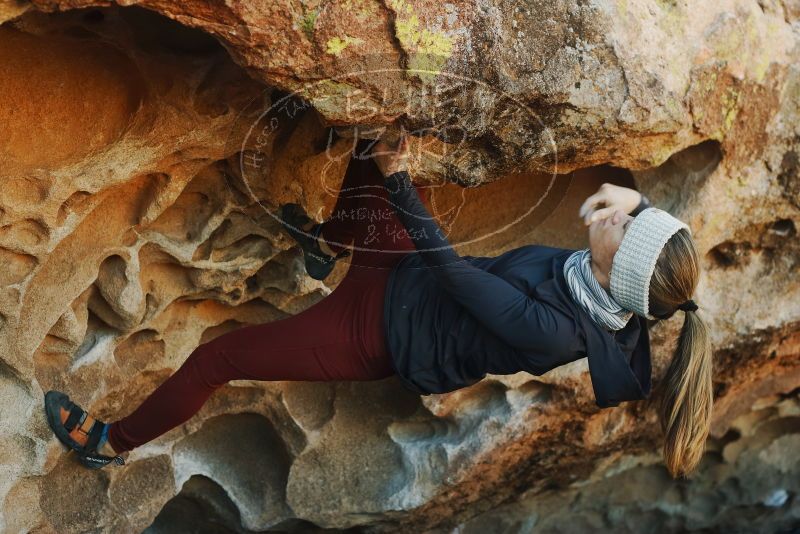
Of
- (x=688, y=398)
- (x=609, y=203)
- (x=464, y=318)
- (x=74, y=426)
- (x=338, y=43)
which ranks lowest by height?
(x=74, y=426)

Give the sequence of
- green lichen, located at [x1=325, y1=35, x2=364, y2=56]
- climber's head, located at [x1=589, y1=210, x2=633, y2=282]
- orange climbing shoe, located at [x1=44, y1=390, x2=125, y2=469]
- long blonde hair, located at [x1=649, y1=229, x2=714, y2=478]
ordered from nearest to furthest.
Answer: green lichen, located at [x1=325, y1=35, x2=364, y2=56] < climber's head, located at [x1=589, y1=210, x2=633, y2=282] < long blonde hair, located at [x1=649, y1=229, x2=714, y2=478] < orange climbing shoe, located at [x1=44, y1=390, x2=125, y2=469]

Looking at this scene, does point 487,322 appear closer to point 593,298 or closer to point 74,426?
point 593,298

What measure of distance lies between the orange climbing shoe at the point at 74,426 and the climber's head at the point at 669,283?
52.0 inches

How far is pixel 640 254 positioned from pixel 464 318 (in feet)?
1.31

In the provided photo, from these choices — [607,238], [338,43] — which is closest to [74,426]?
[338,43]

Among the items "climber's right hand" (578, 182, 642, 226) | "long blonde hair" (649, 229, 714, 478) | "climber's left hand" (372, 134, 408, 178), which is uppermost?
"climber's left hand" (372, 134, 408, 178)

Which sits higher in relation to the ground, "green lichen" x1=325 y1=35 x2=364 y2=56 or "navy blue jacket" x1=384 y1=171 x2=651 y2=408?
"green lichen" x1=325 y1=35 x2=364 y2=56

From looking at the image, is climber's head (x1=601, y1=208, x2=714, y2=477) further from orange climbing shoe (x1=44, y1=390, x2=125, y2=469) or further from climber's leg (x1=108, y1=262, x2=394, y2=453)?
orange climbing shoe (x1=44, y1=390, x2=125, y2=469)

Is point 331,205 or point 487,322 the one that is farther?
point 331,205

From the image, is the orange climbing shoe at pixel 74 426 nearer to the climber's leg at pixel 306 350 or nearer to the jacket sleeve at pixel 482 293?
the climber's leg at pixel 306 350

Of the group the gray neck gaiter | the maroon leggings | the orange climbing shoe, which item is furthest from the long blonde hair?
the orange climbing shoe

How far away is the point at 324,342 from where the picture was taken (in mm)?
2148

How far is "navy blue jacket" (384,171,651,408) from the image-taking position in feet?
6.26

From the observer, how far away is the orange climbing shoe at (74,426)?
7.76ft
